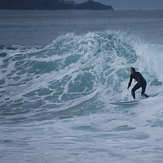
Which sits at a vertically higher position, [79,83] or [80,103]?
[79,83]

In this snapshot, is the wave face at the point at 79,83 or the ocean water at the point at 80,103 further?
the wave face at the point at 79,83

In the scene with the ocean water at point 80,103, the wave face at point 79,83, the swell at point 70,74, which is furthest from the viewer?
the swell at point 70,74

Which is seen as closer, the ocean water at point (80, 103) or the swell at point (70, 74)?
the ocean water at point (80, 103)

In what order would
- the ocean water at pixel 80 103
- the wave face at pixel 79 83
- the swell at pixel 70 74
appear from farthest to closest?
the swell at pixel 70 74, the wave face at pixel 79 83, the ocean water at pixel 80 103

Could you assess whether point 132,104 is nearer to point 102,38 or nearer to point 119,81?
point 119,81

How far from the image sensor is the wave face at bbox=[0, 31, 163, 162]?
32.7ft

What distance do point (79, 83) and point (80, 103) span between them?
8.08ft

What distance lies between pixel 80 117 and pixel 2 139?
3215 millimetres

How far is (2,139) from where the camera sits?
8023 mm

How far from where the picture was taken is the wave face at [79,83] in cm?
996

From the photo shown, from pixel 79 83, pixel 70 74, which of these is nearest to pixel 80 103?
pixel 79 83

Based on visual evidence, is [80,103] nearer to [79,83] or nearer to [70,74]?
[79,83]

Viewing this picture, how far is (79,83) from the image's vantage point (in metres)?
14.8

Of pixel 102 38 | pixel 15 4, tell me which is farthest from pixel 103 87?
pixel 15 4
